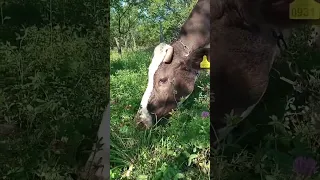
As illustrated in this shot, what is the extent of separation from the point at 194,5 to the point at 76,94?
1.03 metres

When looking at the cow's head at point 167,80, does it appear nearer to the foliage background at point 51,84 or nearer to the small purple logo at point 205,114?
the small purple logo at point 205,114

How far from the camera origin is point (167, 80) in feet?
10.8

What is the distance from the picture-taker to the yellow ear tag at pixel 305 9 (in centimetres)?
294

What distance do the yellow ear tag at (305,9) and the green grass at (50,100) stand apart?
129 centimetres

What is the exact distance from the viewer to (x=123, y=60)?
10.9 ft

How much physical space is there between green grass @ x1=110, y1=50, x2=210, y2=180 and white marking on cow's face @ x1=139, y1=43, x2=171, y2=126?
0.10ft

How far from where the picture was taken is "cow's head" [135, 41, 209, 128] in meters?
3.25

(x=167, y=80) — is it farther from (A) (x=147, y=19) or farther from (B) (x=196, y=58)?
(A) (x=147, y=19)

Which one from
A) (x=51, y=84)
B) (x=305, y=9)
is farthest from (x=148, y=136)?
(x=305, y=9)

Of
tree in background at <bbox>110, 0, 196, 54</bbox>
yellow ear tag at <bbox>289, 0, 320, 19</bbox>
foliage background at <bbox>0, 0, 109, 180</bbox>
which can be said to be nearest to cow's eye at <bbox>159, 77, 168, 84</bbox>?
tree in background at <bbox>110, 0, 196, 54</bbox>

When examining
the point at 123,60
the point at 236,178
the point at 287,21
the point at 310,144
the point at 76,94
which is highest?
the point at 287,21

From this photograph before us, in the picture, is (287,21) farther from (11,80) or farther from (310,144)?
(11,80)

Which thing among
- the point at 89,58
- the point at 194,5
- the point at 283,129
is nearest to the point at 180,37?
the point at 194,5

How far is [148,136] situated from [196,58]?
66 cm
